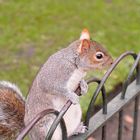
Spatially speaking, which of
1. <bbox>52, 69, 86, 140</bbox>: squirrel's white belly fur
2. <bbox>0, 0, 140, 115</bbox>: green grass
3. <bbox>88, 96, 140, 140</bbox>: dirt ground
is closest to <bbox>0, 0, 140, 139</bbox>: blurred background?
<bbox>0, 0, 140, 115</bbox>: green grass

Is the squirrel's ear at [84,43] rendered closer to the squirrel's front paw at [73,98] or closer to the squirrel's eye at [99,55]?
the squirrel's eye at [99,55]

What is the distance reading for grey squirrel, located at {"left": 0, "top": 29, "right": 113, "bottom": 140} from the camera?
6.13 feet

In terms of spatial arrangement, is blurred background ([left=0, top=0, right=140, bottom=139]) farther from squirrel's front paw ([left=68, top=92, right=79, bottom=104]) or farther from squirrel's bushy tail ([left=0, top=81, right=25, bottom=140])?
squirrel's front paw ([left=68, top=92, right=79, bottom=104])

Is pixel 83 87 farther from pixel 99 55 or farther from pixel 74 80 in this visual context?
pixel 99 55

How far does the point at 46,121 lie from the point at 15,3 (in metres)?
3.53

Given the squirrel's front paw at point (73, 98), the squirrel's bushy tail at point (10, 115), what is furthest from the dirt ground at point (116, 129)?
the squirrel's front paw at point (73, 98)

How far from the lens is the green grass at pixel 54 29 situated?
4250 millimetres

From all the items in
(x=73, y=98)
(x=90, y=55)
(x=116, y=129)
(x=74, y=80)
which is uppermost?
(x=116, y=129)

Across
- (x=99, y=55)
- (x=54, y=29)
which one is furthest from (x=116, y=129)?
(x=99, y=55)

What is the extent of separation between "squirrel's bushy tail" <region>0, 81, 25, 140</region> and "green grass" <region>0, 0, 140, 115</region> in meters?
1.84

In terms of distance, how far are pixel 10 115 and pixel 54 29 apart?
2.97m

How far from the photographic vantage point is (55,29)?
488cm

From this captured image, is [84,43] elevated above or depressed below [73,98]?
above

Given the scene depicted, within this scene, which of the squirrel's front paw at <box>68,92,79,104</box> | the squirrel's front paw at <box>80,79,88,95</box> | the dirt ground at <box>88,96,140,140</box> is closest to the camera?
the squirrel's front paw at <box>68,92,79,104</box>
